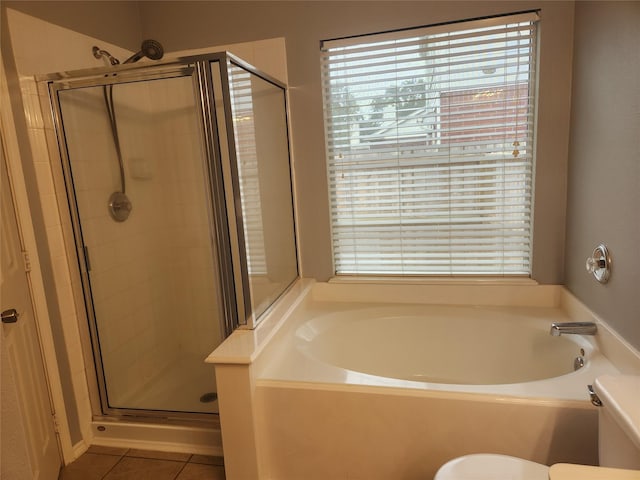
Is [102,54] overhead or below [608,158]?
overhead

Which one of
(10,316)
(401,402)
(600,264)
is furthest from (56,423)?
(600,264)

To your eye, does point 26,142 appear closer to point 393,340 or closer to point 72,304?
point 72,304

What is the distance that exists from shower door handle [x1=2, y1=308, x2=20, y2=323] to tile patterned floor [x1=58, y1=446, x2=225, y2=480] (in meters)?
0.80

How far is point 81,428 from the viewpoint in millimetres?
2002

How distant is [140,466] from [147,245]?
111 centimetres

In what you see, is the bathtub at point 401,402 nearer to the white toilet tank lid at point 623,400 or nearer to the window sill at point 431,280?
the window sill at point 431,280

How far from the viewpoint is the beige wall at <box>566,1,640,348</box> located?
1405 millimetres

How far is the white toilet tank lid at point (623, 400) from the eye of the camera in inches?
35.3

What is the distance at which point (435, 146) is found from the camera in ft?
7.25

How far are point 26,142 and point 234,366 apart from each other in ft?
4.27

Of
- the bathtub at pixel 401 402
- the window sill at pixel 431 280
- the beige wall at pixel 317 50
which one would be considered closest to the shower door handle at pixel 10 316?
the bathtub at pixel 401 402

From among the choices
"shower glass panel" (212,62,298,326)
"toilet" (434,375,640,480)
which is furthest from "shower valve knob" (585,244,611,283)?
"shower glass panel" (212,62,298,326)

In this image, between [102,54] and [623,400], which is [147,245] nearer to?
[102,54]

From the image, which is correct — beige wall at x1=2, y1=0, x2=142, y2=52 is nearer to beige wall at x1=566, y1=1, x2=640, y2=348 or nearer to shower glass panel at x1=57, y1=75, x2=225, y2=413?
shower glass panel at x1=57, y1=75, x2=225, y2=413
